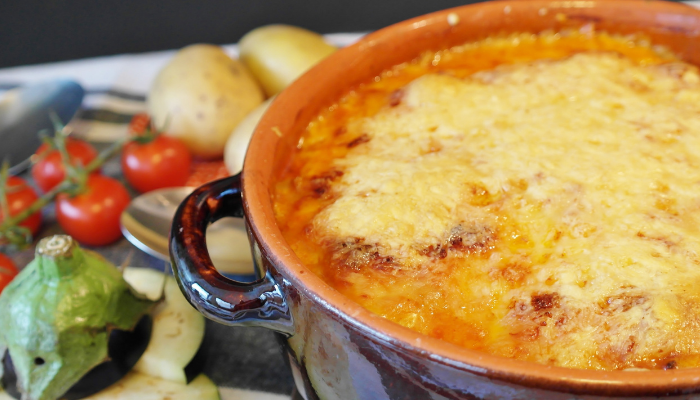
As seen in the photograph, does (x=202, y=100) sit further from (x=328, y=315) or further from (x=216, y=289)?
(x=328, y=315)

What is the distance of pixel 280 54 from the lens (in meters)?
1.61

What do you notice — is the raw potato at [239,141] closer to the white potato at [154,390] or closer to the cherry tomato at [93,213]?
the cherry tomato at [93,213]

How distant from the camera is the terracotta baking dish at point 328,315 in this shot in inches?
20.7

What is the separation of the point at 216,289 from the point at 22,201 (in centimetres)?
83

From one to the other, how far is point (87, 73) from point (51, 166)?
559 millimetres

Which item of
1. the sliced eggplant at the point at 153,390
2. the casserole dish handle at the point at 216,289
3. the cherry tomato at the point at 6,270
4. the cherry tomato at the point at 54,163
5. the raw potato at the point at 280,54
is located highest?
the casserole dish handle at the point at 216,289

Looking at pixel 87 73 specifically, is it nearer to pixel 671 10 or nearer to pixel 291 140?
pixel 291 140

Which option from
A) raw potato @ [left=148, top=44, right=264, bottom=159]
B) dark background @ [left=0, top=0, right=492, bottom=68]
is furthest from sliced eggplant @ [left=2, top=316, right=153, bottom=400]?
dark background @ [left=0, top=0, right=492, bottom=68]

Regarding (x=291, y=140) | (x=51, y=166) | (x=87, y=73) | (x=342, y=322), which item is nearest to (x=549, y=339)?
(x=342, y=322)

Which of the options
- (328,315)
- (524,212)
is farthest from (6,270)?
(524,212)

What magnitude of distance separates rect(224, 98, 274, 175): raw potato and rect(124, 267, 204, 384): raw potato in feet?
1.10

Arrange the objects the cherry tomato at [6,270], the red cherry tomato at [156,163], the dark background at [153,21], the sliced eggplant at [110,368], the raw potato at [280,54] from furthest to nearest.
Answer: the dark background at [153,21] → the raw potato at [280,54] → the red cherry tomato at [156,163] → the cherry tomato at [6,270] → the sliced eggplant at [110,368]

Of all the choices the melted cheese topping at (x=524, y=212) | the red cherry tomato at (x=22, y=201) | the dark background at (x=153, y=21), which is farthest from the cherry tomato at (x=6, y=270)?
the dark background at (x=153, y=21)

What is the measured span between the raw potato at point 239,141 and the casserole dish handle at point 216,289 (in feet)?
1.85
